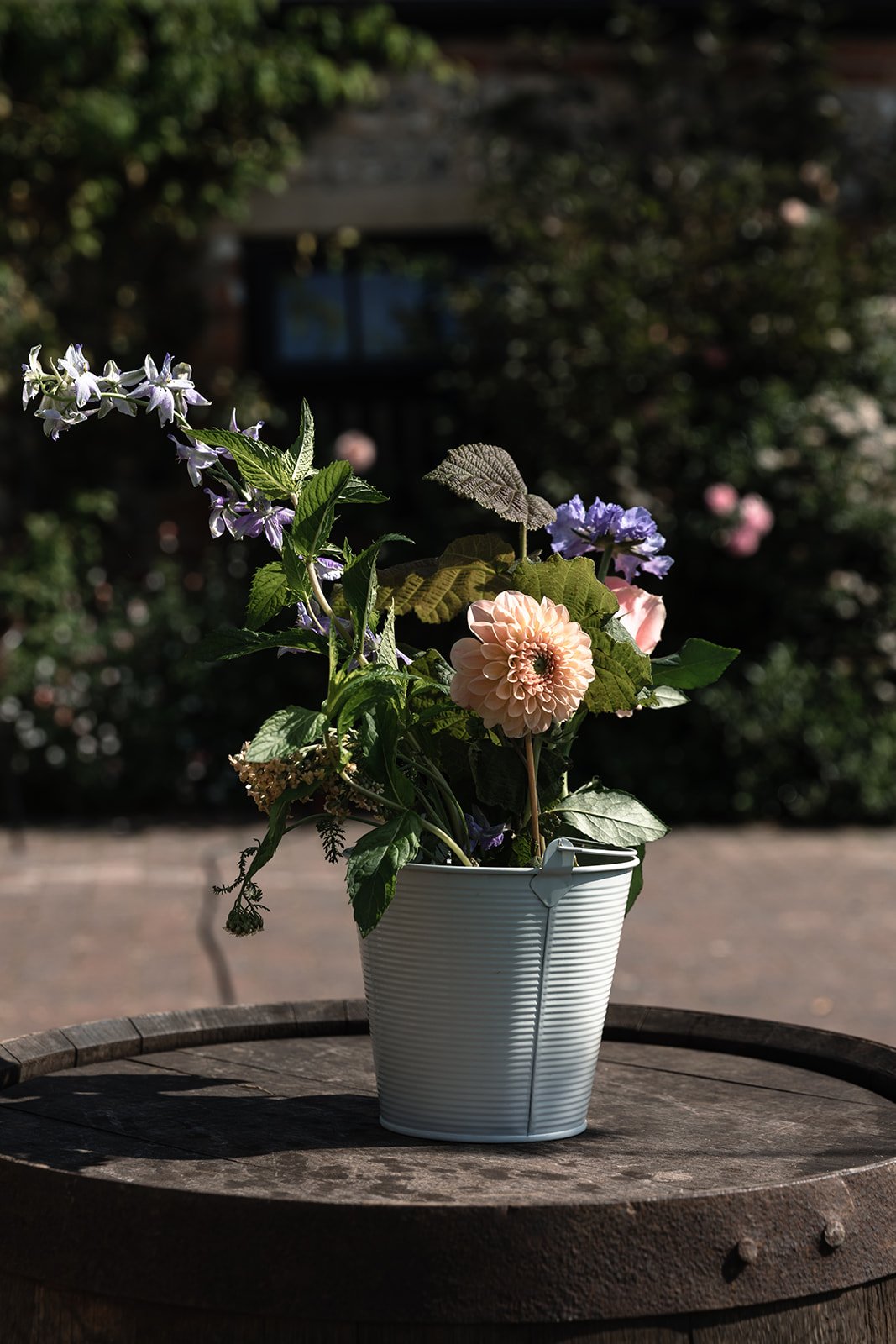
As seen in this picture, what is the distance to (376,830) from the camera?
5.07 feet

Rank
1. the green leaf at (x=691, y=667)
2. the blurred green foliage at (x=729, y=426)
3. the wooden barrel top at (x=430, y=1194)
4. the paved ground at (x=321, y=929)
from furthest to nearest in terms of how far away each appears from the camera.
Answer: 1. the blurred green foliage at (x=729, y=426)
2. the paved ground at (x=321, y=929)
3. the green leaf at (x=691, y=667)
4. the wooden barrel top at (x=430, y=1194)

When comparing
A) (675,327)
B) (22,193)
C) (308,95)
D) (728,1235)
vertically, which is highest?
(308,95)

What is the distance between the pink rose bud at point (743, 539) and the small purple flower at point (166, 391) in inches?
216

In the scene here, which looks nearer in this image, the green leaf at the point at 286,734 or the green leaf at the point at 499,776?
the green leaf at the point at 286,734

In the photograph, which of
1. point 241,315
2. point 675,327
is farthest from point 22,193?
point 675,327

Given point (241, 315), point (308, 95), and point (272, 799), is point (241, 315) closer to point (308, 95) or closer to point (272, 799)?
point (308, 95)

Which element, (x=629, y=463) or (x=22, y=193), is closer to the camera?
(x=629, y=463)

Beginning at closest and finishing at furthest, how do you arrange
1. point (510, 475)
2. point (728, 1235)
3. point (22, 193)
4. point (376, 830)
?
point (728, 1235), point (376, 830), point (510, 475), point (22, 193)

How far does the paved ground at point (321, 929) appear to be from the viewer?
4.37 meters

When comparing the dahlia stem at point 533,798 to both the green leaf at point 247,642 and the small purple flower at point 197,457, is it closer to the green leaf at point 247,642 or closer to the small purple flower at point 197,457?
the green leaf at point 247,642

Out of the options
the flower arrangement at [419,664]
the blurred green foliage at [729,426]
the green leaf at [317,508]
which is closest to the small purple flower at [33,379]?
the flower arrangement at [419,664]

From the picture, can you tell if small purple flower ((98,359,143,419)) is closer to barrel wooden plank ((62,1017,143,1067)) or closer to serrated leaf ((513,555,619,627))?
serrated leaf ((513,555,619,627))

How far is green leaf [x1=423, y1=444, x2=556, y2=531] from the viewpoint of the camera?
63.7 inches

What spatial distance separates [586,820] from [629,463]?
18.9 feet
